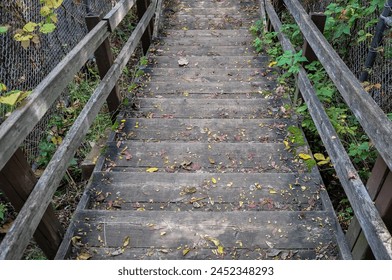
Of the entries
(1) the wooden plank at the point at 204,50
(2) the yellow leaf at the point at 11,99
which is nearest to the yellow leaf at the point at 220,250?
(2) the yellow leaf at the point at 11,99

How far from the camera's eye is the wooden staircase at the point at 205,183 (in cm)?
226

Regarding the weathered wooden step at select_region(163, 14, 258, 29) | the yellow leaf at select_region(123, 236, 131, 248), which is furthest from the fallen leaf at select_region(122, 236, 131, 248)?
the weathered wooden step at select_region(163, 14, 258, 29)

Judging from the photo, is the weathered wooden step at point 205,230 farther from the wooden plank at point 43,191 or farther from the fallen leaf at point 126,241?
the wooden plank at point 43,191

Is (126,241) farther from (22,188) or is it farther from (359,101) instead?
(359,101)

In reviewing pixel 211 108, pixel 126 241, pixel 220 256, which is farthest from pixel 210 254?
pixel 211 108

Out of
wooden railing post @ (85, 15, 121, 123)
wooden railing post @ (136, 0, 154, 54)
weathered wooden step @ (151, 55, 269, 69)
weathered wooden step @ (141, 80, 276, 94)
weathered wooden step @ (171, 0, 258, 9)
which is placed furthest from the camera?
weathered wooden step @ (171, 0, 258, 9)

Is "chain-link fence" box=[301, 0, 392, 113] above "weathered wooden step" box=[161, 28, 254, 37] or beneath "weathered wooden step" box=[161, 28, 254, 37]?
above

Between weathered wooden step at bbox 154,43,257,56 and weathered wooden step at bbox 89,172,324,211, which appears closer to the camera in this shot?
weathered wooden step at bbox 89,172,324,211

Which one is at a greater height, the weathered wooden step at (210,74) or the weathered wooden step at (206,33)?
the weathered wooden step at (206,33)

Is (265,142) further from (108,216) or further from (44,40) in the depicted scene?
(44,40)

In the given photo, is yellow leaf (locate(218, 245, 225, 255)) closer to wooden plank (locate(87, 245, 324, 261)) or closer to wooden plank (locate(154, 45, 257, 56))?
wooden plank (locate(87, 245, 324, 261))

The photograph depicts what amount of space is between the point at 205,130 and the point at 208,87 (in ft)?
3.87

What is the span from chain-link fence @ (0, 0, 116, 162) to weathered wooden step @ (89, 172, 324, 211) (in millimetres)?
1714

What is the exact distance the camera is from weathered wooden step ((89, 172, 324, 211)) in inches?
103
